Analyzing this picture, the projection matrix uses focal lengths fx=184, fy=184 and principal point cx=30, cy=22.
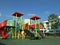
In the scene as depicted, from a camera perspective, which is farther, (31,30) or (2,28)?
(31,30)

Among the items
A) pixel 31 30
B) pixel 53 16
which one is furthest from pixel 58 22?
pixel 31 30

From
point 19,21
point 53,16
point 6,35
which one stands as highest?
point 53,16

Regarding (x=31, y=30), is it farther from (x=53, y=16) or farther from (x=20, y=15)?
(x=53, y=16)

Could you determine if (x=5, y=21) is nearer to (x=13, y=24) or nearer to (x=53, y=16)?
(x=13, y=24)

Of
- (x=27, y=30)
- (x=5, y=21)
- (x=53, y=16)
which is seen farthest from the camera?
(x=53, y=16)

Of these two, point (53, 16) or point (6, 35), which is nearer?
point (6, 35)

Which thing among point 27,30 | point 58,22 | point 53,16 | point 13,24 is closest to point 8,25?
point 13,24

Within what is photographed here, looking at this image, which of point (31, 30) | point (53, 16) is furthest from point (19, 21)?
point (53, 16)

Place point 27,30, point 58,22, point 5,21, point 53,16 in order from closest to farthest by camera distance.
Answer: point 5,21, point 27,30, point 58,22, point 53,16

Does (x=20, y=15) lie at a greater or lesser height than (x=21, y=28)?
greater

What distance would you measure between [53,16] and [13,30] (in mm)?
74514

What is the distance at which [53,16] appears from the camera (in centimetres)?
10256

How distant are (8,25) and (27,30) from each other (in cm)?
380

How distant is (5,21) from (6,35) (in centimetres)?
237
